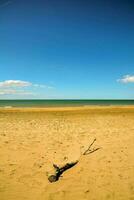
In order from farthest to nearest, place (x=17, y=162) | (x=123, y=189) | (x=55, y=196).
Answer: (x=17, y=162) → (x=123, y=189) → (x=55, y=196)

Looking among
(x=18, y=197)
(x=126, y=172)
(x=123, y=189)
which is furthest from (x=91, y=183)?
(x=18, y=197)

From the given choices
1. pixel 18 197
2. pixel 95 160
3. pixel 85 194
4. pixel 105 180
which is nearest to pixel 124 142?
pixel 95 160

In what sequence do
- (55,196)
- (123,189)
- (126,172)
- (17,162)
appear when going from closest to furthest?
1. (55,196)
2. (123,189)
3. (126,172)
4. (17,162)

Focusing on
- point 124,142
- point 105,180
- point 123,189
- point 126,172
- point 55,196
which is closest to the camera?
point 55,196

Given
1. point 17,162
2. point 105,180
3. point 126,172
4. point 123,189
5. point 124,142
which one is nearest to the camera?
point 123,189

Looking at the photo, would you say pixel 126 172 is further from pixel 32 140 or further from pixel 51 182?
pixel 32 140

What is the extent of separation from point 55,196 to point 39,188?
602mm

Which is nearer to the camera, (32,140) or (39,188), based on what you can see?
(39,188)

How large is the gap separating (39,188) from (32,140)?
4.68 m

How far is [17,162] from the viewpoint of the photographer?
7.01 metres

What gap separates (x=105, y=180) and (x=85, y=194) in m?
0.96

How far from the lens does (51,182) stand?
5586 mm

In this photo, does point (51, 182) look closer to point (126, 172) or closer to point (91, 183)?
point (91, 183)

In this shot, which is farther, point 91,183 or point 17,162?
point 17,162
